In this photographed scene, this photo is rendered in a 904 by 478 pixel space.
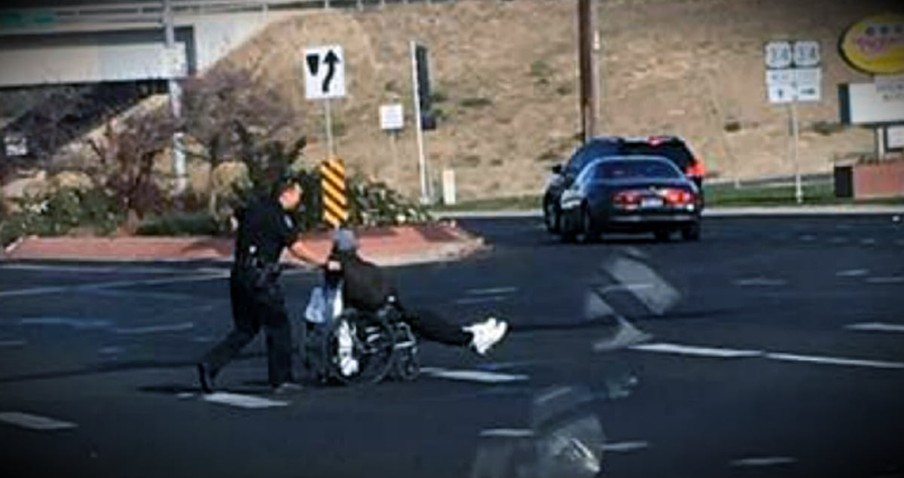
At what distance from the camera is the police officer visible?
17016 millimetres

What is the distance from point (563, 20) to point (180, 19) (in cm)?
2347

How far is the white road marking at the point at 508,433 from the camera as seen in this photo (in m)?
13.6

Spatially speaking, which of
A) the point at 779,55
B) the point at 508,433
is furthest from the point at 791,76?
the point at 508,433

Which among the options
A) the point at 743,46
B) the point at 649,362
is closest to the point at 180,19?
the point at 743,46

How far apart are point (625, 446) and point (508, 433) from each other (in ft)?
3.43

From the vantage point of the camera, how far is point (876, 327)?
19500 mm

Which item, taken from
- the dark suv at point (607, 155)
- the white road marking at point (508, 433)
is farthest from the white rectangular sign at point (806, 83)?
the white road marking at point (508, 433)

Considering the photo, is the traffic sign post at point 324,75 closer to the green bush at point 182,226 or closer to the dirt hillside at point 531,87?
the green bush at point 182,226

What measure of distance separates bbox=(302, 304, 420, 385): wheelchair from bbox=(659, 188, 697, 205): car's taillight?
17740mm

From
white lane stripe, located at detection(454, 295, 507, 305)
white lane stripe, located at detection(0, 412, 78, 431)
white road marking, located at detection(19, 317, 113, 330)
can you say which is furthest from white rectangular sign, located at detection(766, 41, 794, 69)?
white lane stripe, located at detection(0, 412, 78, 431)

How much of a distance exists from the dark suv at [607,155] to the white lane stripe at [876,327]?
18.0 meters

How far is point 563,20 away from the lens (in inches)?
3378

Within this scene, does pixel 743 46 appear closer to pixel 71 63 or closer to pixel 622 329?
pixel 71 63

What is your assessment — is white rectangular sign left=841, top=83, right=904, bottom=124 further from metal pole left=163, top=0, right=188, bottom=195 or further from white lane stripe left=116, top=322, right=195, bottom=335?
white lane stripe left=116, top=322, right=195, bottom=335
